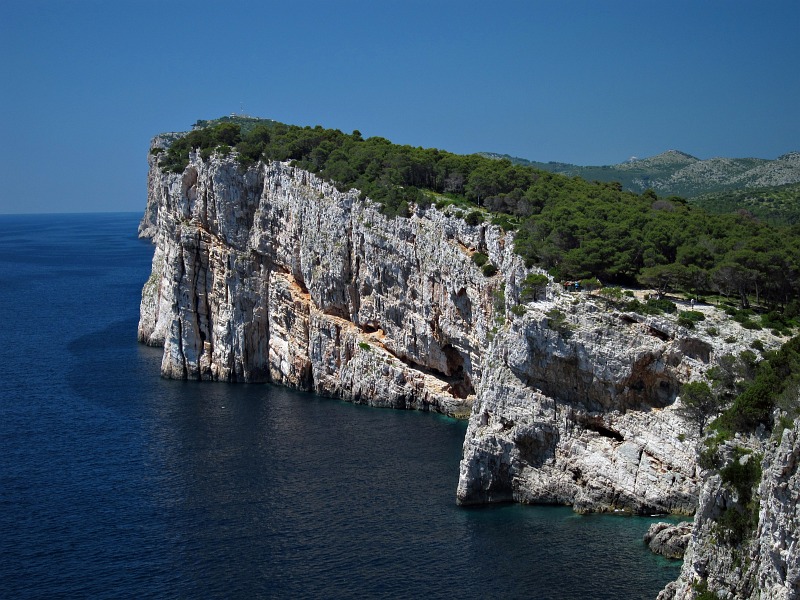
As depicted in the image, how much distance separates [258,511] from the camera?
5588cm

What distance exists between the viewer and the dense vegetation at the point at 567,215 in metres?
56.8

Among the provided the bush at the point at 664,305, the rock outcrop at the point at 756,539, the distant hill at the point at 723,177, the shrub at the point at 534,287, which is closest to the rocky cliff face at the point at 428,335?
the shrub at the point at 534,287

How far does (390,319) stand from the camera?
82.3 m

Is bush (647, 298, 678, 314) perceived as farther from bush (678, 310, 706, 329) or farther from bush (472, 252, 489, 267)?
bush (472, 252, 489, 267)

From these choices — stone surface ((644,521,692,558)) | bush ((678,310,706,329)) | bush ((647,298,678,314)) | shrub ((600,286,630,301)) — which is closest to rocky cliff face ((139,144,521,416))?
shrub ((600,286,630,301))

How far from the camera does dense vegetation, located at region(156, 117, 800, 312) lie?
5678 cm

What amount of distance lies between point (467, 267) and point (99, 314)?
7734cm

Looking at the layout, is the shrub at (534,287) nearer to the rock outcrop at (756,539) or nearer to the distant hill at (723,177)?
the rock outcrop at (756,539)

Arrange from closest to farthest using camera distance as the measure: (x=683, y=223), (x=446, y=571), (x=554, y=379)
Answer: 1. (x=446, y=571)
2. (x=554, y=379)
3. (x=683, y=223)

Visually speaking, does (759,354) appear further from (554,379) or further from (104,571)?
(104,571)

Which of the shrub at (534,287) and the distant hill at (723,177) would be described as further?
the distant hill at (723,177)

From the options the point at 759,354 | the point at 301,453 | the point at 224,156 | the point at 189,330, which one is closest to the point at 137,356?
the point at 189,330

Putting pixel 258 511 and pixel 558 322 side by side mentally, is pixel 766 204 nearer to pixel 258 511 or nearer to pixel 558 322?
pixel 558 322

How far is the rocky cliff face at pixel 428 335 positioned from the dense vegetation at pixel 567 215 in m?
2.49
